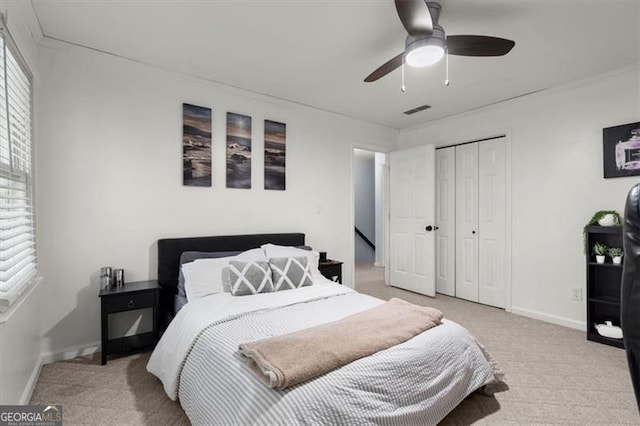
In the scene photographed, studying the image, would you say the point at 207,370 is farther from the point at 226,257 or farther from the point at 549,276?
the point at 549,276

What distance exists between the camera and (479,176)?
4.09 m

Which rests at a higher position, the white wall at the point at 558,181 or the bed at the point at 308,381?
the white wall at the point at 558,181

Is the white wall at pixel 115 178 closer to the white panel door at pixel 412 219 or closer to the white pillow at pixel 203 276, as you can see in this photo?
the white pillow at pixel 203 276

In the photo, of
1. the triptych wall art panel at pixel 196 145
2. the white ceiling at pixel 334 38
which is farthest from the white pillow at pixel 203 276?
the white ceiling at pixel 334 38

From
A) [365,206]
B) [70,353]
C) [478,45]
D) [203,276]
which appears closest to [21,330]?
[70,353]

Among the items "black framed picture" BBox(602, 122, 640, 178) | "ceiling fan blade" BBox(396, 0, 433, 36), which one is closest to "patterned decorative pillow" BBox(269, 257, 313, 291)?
"ceiling fan blade" BBox(396, 0, 433, 36)

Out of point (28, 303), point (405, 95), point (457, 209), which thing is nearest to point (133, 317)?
point (28, 303)

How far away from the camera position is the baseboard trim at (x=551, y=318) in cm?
319

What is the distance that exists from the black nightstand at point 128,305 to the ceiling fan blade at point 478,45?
2.84m

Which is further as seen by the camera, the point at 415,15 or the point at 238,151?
the point at 238,151

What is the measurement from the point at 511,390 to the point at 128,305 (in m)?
2.84

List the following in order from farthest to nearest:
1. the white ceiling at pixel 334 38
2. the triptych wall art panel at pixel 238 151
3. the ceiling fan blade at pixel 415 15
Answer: the triptych wall art panel at pixel 238 151 → the white ceiling at pixel 334 38 → the ceiling fan blade at pixel 415 15

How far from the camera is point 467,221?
4.22m

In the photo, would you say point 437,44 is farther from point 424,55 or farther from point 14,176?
point 14,176
